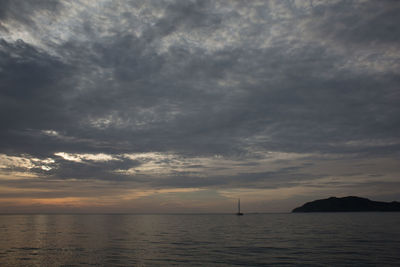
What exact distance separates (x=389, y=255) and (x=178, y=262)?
1068 inches

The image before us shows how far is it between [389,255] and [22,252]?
50846 millimetres

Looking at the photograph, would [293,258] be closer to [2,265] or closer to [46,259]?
[46,259]

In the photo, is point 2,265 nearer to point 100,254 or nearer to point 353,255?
point 100,254

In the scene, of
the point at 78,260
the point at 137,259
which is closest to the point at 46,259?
the point at 78,260

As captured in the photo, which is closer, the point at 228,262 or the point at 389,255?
the point at 228,262

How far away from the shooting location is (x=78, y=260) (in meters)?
37.6

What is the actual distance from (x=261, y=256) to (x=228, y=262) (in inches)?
241

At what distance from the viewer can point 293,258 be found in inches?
1489

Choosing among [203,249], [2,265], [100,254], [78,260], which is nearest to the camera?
[2,265]

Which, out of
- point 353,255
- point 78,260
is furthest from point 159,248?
point 353,255

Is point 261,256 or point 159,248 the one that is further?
point 159,248

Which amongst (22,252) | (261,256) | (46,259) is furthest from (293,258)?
(22,252)

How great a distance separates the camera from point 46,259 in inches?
1518

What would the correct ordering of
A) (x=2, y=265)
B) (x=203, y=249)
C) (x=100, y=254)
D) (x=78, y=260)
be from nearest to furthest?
(x=2, y=265), (x=78, y=260), (x=100, y=254), (x=203, y=249)
